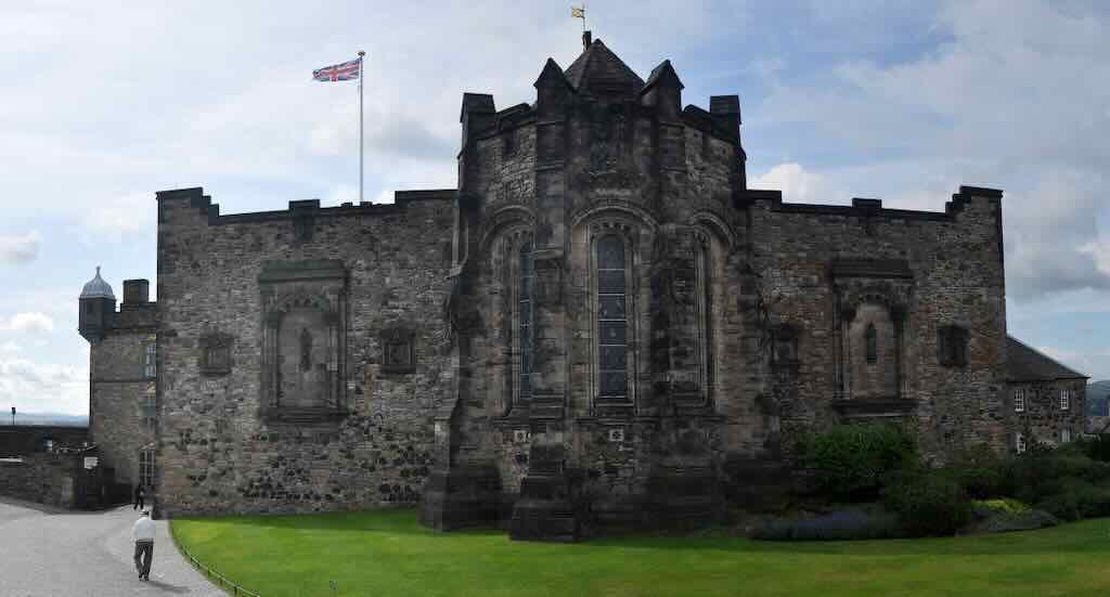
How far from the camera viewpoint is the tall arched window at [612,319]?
23125 mm

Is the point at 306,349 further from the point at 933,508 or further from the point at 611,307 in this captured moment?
the point at 933,508

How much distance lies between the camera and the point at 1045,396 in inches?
1623

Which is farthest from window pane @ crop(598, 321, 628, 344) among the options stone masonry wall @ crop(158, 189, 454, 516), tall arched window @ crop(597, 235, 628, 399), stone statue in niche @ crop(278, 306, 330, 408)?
stone statue in niche @ crop(278, 306, 330, 408)

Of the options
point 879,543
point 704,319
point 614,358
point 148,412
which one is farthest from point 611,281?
point 148,412

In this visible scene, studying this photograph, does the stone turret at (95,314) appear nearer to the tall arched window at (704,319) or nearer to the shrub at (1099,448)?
the tall arched window at (704,319)

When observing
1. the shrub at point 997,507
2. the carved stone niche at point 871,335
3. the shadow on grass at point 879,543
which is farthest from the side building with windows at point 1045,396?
the shadow on grass at point 879,543

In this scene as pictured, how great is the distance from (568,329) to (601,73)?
6829 mm

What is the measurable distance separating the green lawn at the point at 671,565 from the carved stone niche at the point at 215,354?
8.49 meters

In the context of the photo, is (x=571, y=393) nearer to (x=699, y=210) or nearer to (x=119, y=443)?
(x=699, y=210)

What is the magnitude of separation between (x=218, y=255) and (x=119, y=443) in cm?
1609

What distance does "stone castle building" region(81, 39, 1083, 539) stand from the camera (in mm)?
22688

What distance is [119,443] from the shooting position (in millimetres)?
43500

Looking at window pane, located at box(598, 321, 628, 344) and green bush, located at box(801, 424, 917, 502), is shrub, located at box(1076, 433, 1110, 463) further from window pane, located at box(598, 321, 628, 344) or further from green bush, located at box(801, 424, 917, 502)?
window pane, located at box(598, 321, 628, 344)

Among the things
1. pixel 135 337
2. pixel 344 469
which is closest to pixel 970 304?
pixel 344 469
